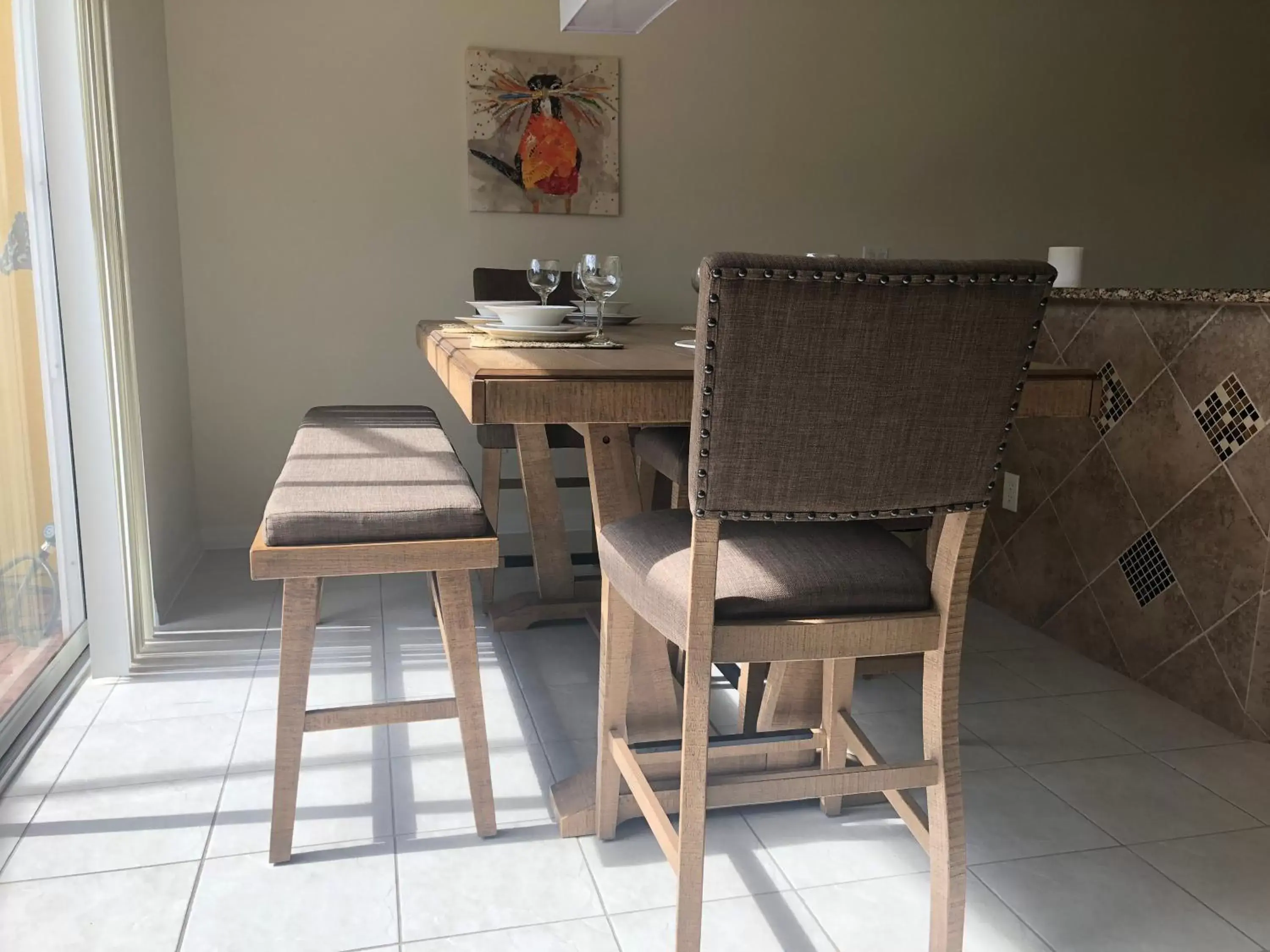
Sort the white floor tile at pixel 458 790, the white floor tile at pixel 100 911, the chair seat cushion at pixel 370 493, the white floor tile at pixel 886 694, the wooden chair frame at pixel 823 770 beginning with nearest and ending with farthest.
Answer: the wooden chair frame at pixel 823 770
the white floor tile at pixel 100 911
the chair seat cushion at pixel 370 493
the white floor tile at pixel 458 790
the white floor tile at pixel 886 694

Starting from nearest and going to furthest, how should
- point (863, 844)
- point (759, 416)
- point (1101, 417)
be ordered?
1. point (759, 416)
2. point (863, 844)
3. point (1101, 417)

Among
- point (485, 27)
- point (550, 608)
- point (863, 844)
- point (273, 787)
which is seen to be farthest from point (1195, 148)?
point (273, 787)

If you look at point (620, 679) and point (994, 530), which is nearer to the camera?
point (620, 679)

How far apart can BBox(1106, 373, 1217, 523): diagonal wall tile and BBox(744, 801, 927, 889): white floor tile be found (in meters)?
1.14

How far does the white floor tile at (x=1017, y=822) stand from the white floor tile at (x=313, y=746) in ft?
3.80

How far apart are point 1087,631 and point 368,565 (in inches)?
78.9

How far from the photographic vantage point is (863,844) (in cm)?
176

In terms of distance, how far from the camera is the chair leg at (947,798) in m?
1.42

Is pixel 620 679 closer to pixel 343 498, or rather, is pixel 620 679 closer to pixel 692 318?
pixel 343 498

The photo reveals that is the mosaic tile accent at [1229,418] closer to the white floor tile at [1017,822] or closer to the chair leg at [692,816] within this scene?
the white floor tile at [1017,822]

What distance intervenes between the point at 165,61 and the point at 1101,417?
3.04 m

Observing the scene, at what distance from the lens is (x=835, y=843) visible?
5.80ft

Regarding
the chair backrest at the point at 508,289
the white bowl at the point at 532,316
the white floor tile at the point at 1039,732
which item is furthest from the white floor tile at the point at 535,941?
the chair backrest at the point at 508,289

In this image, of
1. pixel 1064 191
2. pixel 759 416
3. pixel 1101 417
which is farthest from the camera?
pixel 1064 191
